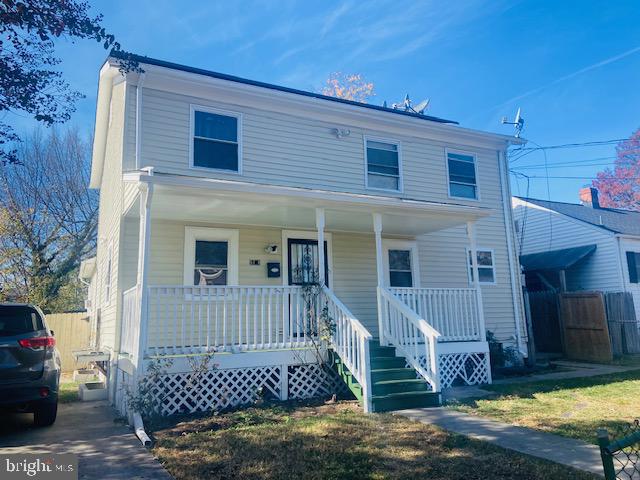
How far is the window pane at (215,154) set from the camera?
9.05m

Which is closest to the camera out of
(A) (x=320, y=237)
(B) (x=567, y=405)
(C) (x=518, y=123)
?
(B) (x=567, y=405)

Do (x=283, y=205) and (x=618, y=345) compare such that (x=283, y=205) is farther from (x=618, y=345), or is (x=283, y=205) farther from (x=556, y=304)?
(x=618, y=345)

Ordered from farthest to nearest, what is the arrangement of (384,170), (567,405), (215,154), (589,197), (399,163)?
1. (589,197)
2. (399,163)
3. (384,170)
4. (215,154)
5. (567,405)

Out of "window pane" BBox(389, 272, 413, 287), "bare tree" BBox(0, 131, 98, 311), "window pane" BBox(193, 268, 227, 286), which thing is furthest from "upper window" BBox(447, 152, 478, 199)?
"bare tree" BBox(0, 131, 98, 311)

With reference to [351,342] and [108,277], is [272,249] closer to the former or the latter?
[351,342]

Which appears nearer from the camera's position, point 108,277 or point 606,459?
point 606,459

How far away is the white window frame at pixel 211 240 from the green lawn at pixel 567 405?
4.60 m

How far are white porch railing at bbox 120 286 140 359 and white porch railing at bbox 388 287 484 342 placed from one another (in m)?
4.44

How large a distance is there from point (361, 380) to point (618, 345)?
10198 mm

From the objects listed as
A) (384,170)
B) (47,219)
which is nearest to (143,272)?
(384,170)

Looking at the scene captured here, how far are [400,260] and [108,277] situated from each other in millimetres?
6634

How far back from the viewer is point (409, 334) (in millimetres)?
8039

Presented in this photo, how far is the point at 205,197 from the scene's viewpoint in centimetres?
713

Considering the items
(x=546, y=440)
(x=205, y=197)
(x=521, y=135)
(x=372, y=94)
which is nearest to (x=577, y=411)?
(x=546, y=440)
